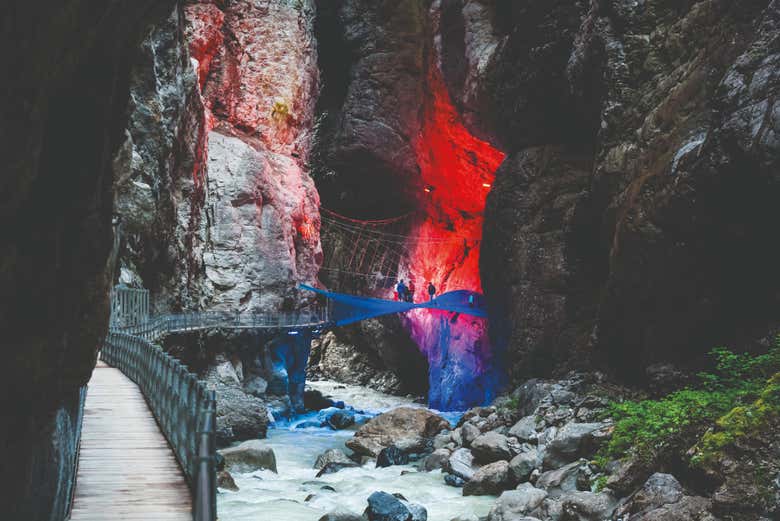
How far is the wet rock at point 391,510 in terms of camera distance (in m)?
9.93

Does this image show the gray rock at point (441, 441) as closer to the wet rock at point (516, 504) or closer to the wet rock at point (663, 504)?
the wet rock at point (516, 504)

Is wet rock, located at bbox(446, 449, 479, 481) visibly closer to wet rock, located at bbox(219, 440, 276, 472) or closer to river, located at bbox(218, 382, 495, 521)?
river, located at bbox(218, 382, 495, 521)

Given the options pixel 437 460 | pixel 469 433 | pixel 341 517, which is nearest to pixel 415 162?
pixel 469 433

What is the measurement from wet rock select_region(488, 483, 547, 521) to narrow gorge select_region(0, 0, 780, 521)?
0.25 ft

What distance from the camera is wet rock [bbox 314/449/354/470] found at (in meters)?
14.8

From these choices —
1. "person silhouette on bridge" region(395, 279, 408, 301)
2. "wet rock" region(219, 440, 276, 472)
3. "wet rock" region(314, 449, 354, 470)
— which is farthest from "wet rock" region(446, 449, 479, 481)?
"person silhouette on bridge" region(395, 279, 408, 301)

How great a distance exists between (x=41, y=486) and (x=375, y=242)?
98.6ft

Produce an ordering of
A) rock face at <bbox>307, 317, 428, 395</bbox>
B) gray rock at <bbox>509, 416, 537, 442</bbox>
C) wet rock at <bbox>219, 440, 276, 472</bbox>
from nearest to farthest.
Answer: gray rock at <bbox>509, 416, 537, 442</bbox>
wet rock at <bbox>219, 440, 276, 472</bbox>
rock face at <bbox>307, 317, 428, 395</bbox>

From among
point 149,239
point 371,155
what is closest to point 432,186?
point 371,155

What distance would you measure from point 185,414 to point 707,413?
6784 mm

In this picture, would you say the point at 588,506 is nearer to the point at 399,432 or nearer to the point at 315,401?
the point at 399,432

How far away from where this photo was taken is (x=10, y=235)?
10.1 ft

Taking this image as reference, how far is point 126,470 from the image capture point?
6.03 m

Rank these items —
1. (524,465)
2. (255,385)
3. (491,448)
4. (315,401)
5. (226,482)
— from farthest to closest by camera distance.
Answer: (315,401), (255,385), (491,448), (226,482), (524,465)
